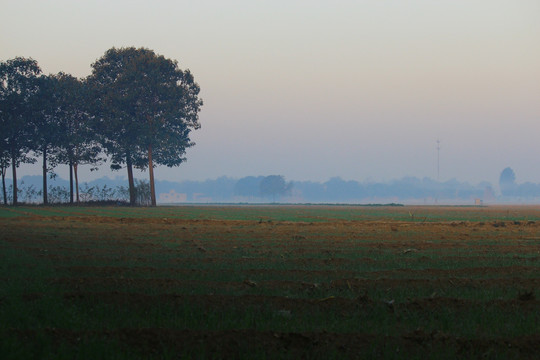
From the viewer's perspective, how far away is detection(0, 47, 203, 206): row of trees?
227 ft

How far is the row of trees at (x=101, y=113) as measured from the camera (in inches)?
2721

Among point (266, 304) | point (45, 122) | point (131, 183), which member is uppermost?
point (45, 122)

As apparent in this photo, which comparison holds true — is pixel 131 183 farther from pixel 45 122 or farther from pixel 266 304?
pixel 266 304

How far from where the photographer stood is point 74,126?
2891 inches

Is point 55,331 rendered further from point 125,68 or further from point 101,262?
point 125,68

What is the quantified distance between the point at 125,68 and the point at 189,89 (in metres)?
8.33

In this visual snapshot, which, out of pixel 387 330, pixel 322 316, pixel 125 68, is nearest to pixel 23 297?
pixel 322 316

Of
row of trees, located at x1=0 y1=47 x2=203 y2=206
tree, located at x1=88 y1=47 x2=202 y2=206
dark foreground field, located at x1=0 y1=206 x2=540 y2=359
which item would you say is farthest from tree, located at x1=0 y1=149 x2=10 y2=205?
dark foreground field, located at x1=0 y1=206 x2=540 y2=359

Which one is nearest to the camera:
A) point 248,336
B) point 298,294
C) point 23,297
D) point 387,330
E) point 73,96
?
point 248,336

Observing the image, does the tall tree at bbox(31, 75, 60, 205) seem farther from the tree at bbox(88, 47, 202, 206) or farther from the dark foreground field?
the dark foreground field

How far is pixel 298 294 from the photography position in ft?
28.5

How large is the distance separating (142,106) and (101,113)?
5.24 meters

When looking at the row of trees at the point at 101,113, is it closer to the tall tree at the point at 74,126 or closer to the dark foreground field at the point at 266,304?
the tall tree at the point at 74,126

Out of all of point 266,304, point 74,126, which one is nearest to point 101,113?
point 74,126
